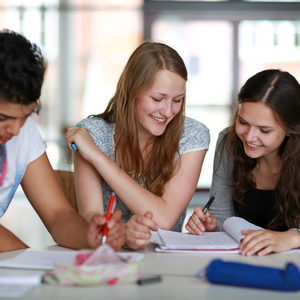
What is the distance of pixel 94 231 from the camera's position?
0.98m

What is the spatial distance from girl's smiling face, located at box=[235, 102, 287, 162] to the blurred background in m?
3.73

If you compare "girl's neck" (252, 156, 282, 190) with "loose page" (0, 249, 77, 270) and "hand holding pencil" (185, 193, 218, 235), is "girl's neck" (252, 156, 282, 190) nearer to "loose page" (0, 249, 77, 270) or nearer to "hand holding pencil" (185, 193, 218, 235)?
"hand holding pencil" (185, 193, 218, 235)

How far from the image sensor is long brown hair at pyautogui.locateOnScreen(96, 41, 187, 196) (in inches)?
57.9

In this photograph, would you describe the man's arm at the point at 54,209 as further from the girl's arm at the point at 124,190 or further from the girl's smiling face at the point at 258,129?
the girl's smiling face at the point at 258,129

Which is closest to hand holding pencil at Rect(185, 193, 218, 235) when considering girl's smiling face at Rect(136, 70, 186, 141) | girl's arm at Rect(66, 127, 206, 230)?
girl's arm at Rect(66, 127, 206, 230)

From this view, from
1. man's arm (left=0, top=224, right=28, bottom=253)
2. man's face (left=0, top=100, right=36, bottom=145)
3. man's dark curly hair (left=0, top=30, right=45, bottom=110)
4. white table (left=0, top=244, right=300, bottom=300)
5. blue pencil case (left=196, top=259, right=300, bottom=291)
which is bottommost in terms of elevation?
man's arm (left=0, top=224, right=28, bottom=253)

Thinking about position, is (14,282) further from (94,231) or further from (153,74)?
(153,74)

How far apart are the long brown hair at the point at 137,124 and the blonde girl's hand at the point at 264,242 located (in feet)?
1.57

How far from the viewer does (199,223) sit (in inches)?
47.6

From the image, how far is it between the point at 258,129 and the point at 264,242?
550 millimetres

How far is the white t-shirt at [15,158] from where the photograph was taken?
122cm

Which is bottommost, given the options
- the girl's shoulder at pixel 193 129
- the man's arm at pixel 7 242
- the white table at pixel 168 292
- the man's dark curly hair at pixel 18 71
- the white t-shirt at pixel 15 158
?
the man's arm at pixel 7 242

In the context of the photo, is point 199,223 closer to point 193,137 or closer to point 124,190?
point 124,190

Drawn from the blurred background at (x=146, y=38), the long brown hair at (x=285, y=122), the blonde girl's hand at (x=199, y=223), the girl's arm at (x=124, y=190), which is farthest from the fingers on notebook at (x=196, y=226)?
the blurred background at (x=146, y=38)
